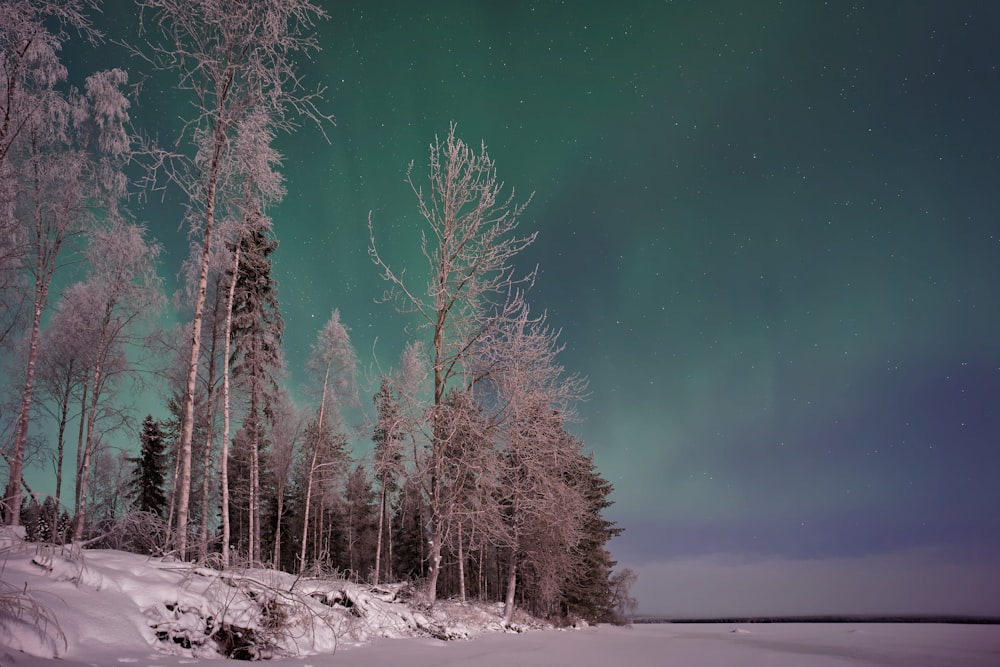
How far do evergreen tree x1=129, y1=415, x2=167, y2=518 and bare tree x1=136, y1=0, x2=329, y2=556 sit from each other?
24.6 m

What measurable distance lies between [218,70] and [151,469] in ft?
94.6

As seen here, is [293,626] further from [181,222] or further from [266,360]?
[266,360]

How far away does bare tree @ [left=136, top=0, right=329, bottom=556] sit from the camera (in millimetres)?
9727

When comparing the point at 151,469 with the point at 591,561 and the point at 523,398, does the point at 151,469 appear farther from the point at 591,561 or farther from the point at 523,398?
the point at 523,398

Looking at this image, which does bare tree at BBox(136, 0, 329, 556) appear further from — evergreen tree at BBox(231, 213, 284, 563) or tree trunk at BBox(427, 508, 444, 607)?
evergreen tree at BBox(231, 213, 284, 563)

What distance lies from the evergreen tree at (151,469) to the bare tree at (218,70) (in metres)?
24.6

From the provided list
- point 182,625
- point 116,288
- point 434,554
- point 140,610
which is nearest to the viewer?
point 140,610

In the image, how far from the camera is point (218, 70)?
33.7 ft

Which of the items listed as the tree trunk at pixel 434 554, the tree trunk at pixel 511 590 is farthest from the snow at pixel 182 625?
the tree trunk at pixel 511 590

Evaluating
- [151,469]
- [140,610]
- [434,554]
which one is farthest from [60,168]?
[151,469]

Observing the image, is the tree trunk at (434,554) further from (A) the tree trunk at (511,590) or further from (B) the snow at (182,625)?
(A) the tree trunk at (511,590)

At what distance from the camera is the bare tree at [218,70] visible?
9727 mm

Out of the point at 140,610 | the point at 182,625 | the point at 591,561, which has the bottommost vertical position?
the point at 591,561

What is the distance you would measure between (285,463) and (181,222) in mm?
17186
